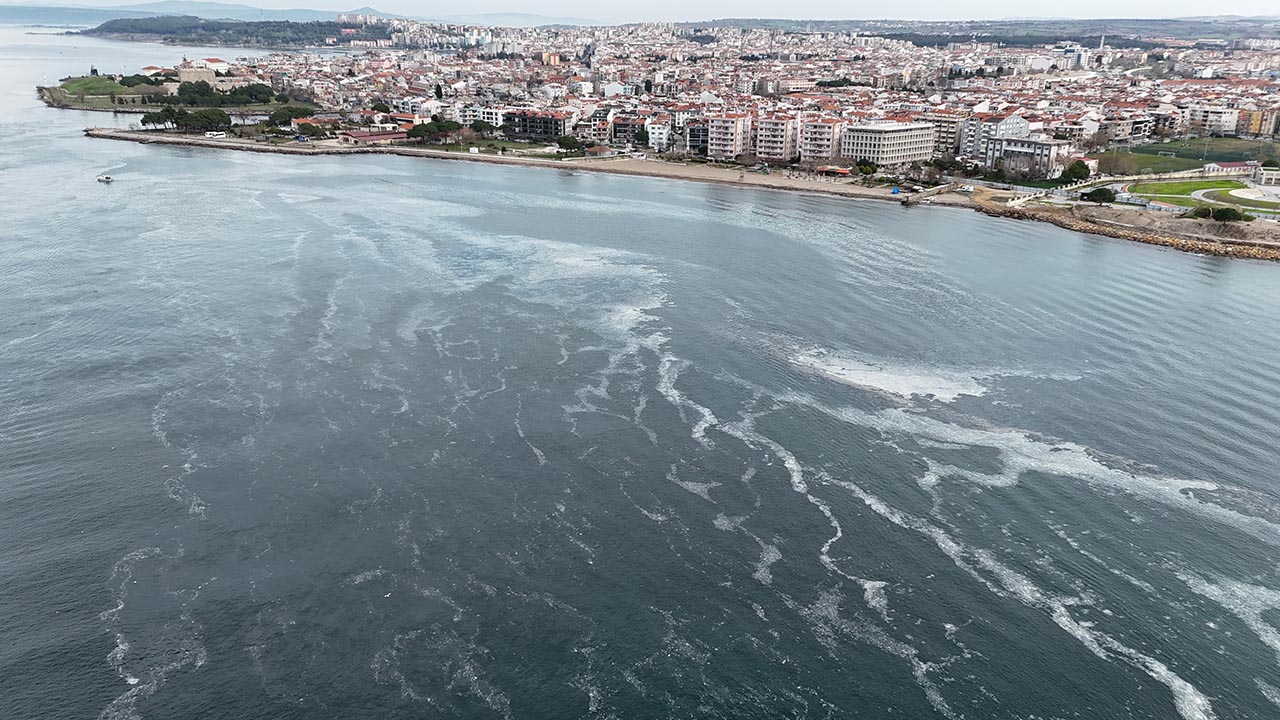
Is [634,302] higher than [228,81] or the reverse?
the reverse

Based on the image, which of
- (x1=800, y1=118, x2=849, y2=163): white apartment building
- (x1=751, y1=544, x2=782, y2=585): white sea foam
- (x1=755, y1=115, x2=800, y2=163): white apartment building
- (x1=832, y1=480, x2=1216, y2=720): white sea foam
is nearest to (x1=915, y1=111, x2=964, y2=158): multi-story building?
(x1=800, y1=118, x2=849, y2=163): white apartment building

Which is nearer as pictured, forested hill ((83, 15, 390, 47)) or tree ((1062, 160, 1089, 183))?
tree ((1062, 160, 1089, 183))

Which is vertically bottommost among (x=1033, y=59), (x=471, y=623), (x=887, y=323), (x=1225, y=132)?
(x=471, y=623)

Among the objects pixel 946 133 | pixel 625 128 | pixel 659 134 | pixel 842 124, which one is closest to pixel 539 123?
pixel 625 128

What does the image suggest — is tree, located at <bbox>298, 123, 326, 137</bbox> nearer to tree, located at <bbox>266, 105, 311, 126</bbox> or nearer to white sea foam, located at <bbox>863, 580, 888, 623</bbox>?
tree, located at <bbox>266, 105, 311, 126</bbox>

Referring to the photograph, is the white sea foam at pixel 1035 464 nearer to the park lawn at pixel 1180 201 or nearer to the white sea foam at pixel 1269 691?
the white sea foam at pixel 1269 691

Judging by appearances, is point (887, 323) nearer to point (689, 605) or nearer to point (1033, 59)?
point (689, 605)

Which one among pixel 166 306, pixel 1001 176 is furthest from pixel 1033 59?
pixel 166 306
